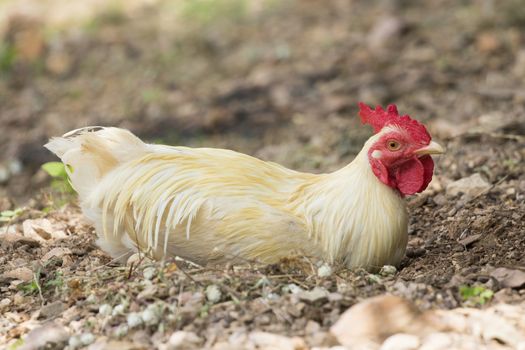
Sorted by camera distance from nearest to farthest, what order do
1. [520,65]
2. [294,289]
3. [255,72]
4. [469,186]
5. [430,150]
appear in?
[294,289]
[430,150]
[469,186]
[520,65]
[255,72]

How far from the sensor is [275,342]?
387 cm

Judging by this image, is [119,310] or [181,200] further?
[181,200]

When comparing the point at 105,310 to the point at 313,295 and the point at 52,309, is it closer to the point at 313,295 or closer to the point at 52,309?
the point at 52,309

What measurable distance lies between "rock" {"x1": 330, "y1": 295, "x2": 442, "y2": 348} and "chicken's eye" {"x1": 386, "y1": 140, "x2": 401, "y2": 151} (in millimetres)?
1082

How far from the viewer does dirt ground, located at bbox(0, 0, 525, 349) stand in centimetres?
432

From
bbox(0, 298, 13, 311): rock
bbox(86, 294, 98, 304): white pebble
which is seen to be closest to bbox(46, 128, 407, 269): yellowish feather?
bbox(86, 294, 98, 304): white pebble

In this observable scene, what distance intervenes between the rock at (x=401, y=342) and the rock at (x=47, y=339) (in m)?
1.55

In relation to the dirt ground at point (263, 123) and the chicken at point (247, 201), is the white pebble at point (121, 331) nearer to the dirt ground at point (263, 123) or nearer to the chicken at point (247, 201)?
the dirt ground at point (263, 123)

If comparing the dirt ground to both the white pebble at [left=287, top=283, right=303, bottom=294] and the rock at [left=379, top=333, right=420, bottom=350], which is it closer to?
the white pebble at [left=287, top=283, right=303, bottom=294]

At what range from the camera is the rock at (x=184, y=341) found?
3865 mm

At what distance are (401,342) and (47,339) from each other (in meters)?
1.69

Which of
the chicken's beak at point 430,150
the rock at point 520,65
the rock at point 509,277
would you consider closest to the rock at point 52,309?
the chicken's beak at point 430,150

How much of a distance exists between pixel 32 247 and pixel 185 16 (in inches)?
294

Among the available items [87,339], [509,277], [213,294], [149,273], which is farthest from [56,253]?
[509,277]
